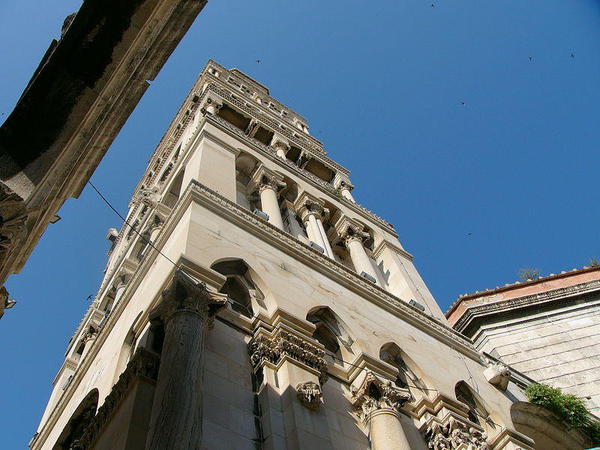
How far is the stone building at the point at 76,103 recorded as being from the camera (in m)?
6.91

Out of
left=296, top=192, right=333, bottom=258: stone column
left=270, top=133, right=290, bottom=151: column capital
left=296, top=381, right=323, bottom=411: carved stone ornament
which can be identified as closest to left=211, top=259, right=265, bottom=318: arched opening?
left=296, top=381, right=323, bottom=411: carved stone ornament

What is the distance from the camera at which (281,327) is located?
10.2 m

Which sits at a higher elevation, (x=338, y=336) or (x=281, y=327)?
(x=338, y=336)

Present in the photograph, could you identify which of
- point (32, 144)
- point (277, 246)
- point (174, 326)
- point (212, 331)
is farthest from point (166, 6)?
point (277, 246)

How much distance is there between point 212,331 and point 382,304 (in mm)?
5885

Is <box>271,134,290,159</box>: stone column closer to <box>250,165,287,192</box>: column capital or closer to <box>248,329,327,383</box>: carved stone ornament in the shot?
<box>250,165,287,192</box>: column capital

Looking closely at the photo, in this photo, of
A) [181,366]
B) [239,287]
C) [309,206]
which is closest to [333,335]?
[239,287]

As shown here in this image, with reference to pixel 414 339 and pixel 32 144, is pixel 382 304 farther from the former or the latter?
pixel 32 144

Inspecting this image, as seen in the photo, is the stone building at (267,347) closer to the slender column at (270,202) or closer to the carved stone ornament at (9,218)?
the slender column at (270,202)

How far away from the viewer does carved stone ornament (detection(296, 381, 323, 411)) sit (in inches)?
351

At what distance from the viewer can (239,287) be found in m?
11.4

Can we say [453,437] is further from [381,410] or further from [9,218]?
[9,218]

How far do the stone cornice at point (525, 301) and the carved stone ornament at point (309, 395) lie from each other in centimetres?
1580

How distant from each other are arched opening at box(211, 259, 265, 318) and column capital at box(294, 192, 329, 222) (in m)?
7.66
